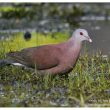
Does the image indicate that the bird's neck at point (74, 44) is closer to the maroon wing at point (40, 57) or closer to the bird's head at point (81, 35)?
the bird's head at point (81, 35)

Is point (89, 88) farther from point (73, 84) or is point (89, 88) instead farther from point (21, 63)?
point (21, 63)

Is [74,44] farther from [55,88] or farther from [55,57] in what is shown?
[55,88]

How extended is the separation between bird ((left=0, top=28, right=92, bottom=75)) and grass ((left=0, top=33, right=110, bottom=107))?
12 cm

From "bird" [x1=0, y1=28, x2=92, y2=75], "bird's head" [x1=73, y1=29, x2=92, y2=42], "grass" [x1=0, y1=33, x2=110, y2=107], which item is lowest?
"grass" [x1=0, y1=33, x2=110, y2=107]

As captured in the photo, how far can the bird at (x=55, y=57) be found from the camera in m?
7.38

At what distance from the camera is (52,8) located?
25.2 metres

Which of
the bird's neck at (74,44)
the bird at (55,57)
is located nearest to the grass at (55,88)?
the bird at (55,57)

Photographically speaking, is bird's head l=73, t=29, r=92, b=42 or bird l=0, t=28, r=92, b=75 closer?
bird l=0, t=28, r=92, b=75

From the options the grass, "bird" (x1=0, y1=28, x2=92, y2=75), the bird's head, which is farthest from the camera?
the bird's head

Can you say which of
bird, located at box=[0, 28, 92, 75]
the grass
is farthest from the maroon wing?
the grass

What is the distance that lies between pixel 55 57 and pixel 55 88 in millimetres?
462

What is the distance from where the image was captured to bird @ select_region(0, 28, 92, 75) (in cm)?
738

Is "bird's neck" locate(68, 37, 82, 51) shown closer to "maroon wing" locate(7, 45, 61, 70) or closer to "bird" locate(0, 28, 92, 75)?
"bird" locate(0, 28, 92, 75)

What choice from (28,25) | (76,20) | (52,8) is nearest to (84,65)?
(28,25)
